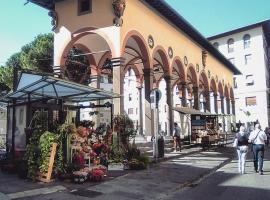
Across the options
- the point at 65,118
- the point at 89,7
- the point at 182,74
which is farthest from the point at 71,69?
the point at 65,118

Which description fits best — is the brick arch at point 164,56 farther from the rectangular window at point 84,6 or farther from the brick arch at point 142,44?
the rectangular window at point 84,6

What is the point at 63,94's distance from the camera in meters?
12.4

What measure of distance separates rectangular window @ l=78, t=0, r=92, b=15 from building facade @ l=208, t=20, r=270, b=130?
3871 centimetres

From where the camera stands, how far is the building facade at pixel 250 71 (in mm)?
52438

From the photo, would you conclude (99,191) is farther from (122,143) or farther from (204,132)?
(204,132)

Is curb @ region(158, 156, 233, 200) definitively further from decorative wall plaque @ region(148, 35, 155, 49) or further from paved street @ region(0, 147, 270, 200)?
decorative wall plaque @ region(148, 35, 155, 49)

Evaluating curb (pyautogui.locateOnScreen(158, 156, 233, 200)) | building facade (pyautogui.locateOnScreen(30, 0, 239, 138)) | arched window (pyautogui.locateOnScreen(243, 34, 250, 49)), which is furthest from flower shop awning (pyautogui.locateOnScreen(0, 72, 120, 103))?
arched window (pyautogui.locateOnScreen(243, 34, 250, 49))

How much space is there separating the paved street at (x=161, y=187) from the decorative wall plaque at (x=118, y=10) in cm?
781

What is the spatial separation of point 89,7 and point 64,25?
195cm

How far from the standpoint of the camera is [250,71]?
54094 mm

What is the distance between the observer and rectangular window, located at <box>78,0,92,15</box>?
1831cm

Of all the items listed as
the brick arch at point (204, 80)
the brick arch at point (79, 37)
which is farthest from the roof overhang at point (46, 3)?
the brick arch at point (204, 80)

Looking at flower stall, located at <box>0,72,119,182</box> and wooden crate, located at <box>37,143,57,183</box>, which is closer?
wooden crate, located at <box>37,143,57,183</box>

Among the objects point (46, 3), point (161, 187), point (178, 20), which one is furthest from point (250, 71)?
point (161, 187)
